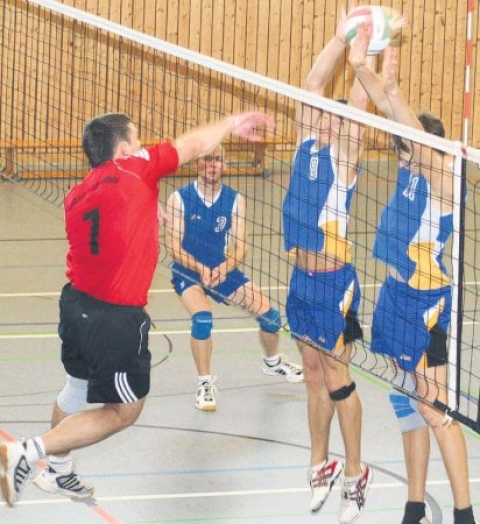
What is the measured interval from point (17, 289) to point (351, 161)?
197 inches

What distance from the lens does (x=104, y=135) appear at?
6141mm

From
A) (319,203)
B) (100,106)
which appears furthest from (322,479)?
(100,106)

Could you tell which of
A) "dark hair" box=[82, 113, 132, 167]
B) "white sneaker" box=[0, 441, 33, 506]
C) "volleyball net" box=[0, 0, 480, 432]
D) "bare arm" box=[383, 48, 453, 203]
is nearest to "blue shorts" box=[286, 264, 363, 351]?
"bare arm" box=[383, 48, 453, 203]

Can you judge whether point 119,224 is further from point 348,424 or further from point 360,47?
point 348,424

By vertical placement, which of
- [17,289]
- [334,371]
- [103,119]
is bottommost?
[17,289]

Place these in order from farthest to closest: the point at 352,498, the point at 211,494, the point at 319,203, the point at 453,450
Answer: the point at 211,494, the point at 319,203, the point at 352,498, the point at 453,450

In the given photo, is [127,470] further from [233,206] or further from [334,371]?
[233,206]

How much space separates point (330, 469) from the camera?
262 inches

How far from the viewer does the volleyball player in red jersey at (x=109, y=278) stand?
604 cm

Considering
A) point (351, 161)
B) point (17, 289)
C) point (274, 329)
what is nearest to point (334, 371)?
point (351, 161)

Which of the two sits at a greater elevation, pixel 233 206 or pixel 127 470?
pixel 233 206

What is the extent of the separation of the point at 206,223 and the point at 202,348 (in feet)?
3.00

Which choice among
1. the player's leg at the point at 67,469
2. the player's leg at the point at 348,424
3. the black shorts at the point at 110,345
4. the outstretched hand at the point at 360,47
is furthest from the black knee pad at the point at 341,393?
the outstretched hand at the point at 360,47

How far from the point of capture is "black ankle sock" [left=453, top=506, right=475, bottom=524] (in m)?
5.98
